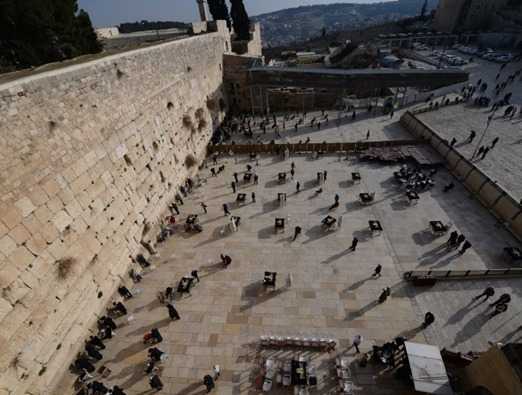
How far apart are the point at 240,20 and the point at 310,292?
3622cm

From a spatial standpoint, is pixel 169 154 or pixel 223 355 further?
pixel 169 154

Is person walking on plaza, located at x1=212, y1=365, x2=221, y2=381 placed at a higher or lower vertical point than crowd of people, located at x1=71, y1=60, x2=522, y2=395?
lower

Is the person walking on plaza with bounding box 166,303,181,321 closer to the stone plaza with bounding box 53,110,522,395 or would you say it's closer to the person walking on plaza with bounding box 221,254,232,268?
the stone plaza with bounding box 53,110,522,395

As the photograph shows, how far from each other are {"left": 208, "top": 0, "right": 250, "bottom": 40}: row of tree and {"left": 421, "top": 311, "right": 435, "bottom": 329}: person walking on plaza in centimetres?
3684

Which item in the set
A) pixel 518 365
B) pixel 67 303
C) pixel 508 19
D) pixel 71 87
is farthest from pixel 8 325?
pixel 508 19

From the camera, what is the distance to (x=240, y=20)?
33.8m

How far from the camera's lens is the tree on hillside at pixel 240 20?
3262 cm

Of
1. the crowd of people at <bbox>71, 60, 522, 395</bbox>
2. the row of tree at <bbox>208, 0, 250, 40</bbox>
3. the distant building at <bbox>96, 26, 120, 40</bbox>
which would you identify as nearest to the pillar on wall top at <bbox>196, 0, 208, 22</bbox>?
the row of tree at <bbox>208, 0, 250, 40</bbox>

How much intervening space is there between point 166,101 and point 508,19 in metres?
63.6

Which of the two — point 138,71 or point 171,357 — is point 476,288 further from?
point 138,71

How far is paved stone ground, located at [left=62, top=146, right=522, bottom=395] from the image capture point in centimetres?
852

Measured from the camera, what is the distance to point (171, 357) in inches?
342

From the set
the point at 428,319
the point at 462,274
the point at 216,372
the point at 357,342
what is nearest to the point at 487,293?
the point at 462,274

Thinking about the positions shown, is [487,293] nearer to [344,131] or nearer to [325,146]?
[325,146]
